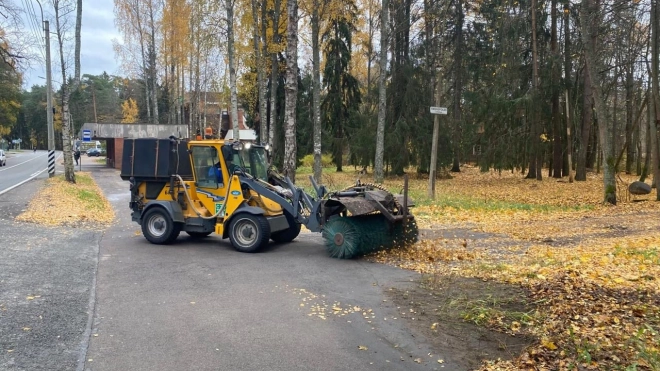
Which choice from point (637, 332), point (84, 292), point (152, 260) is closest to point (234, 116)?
point (152, 260)

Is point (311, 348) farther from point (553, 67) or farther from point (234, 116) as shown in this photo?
point (553, 67)

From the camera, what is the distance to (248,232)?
10.7m

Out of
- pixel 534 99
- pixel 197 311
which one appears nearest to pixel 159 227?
pixel 197 311

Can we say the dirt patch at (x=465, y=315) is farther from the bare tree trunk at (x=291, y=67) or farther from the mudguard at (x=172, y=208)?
the bare tree trunk at (x=291, y=67)

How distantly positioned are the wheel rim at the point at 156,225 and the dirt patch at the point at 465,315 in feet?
19.9

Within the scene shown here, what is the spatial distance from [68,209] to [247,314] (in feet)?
41.4

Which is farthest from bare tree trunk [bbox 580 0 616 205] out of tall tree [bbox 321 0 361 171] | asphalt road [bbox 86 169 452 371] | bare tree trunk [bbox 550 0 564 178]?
tall tree [bbox 321 0 361 171]

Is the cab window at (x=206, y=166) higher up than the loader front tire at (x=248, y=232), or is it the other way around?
the cab window at (x=206, y=166)

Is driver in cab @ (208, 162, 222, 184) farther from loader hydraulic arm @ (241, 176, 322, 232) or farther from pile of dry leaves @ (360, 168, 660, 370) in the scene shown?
pile of dry leaves @ (360, 168, 660, 370)

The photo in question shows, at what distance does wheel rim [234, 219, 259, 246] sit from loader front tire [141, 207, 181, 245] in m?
1.59

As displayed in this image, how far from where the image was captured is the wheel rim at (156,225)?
1152cm

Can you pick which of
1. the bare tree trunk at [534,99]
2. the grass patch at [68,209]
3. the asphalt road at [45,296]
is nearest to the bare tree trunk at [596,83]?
the bare tree trunk at [534,99]

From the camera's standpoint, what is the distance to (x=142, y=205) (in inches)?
473

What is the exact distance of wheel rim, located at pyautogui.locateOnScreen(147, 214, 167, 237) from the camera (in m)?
11.5
